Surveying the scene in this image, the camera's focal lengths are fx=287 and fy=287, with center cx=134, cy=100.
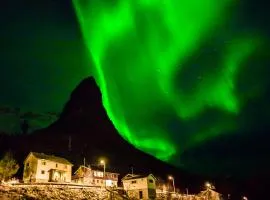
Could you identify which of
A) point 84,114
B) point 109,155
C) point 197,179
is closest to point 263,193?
point 197,179

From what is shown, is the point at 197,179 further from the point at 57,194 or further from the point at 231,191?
the point at 57,194

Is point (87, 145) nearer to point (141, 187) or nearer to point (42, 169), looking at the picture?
point (141, 187)

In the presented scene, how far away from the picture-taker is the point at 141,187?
78.4 meters

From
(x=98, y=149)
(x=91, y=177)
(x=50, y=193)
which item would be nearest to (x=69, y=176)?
(x=91, y=177)

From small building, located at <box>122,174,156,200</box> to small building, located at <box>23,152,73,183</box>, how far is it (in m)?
17.9

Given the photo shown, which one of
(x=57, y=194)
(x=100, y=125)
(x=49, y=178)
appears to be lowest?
(x=57, y=194)

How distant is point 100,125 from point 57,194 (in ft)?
449

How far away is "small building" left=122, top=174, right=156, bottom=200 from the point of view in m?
77.2

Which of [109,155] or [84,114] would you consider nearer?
[109,155]

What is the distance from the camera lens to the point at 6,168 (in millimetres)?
74500

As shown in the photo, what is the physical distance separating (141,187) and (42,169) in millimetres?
26669

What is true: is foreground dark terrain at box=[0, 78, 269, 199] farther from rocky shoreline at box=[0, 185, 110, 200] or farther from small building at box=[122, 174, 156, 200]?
rocky shoreline at box=[0, 185, 110, 200]

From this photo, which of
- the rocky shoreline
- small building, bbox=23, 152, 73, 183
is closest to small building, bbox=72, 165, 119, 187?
small building, bbox=23, 152, 73, 183

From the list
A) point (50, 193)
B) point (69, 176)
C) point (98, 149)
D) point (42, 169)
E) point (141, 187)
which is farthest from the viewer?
point (98, 149)
